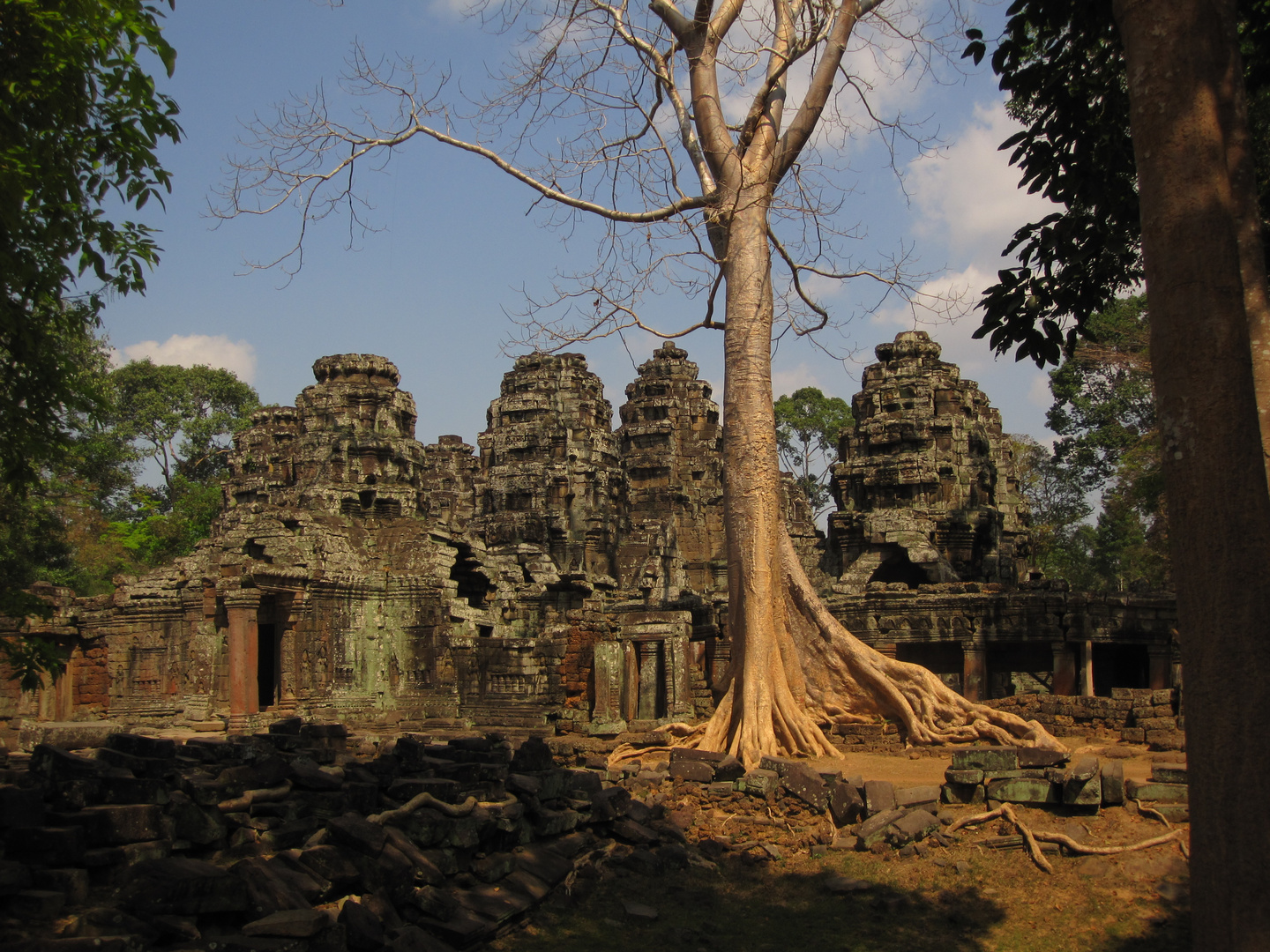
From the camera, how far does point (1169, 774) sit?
7.40 meters

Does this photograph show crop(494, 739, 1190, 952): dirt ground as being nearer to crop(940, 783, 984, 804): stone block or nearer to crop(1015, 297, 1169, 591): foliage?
Result: crop(940, 783, 984, 804): stone block

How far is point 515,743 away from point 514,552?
325 inches

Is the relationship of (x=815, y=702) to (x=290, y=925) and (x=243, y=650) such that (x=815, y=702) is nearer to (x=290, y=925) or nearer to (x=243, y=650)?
(x=290, y=925)

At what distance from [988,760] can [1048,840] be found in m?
0.88

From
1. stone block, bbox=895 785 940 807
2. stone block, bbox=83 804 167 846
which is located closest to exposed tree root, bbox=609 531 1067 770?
stone block, bbox=895 785 940 807

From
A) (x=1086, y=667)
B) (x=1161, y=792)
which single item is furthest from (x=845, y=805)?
(x=1086, y=667)

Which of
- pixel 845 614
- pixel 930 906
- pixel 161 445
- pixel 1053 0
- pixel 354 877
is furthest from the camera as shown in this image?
pixel 161 445

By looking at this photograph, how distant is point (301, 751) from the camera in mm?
8383

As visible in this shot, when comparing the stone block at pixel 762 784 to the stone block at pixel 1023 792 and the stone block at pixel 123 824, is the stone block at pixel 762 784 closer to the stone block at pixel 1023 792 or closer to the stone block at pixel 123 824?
the stone block at pixel 1023 792

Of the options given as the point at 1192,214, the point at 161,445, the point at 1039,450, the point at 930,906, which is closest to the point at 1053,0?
the point at 1192,214

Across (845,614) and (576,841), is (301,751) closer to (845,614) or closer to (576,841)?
(576,841)

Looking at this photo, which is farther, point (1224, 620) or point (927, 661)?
point (927, 661)

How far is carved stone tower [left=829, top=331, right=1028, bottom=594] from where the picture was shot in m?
21.7

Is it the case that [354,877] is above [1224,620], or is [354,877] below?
below
